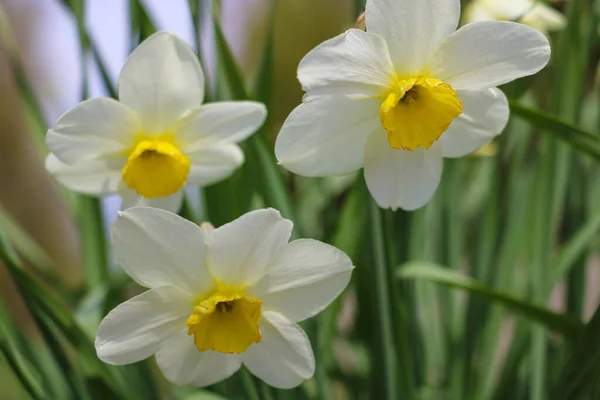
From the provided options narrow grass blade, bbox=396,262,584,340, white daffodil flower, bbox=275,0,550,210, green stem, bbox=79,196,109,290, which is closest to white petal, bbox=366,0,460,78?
white daffodil flower, bbox=275,0,550,210

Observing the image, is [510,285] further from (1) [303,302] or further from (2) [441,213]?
(1) [303,302]

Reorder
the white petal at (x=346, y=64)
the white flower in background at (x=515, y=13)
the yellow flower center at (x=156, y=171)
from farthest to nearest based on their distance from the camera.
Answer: the white flower in background at (x=515, y=13) → the yellow flower center at (x=156, y=171) → the white petal at (x=346, y=64)

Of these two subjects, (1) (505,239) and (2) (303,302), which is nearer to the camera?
(2) (303,302)

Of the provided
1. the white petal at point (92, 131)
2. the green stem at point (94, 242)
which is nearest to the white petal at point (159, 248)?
the white petal at point (92, 131)

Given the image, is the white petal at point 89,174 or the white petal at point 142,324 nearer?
the white petal at point 142,324

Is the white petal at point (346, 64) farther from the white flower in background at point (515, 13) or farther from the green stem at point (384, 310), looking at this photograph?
the white flower in background at point (515, 13)

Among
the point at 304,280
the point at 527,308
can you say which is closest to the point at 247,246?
the point at 304,280

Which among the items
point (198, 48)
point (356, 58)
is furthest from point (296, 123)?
point (198, 48)

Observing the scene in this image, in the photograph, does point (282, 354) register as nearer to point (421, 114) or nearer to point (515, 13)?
point (421, 114)
